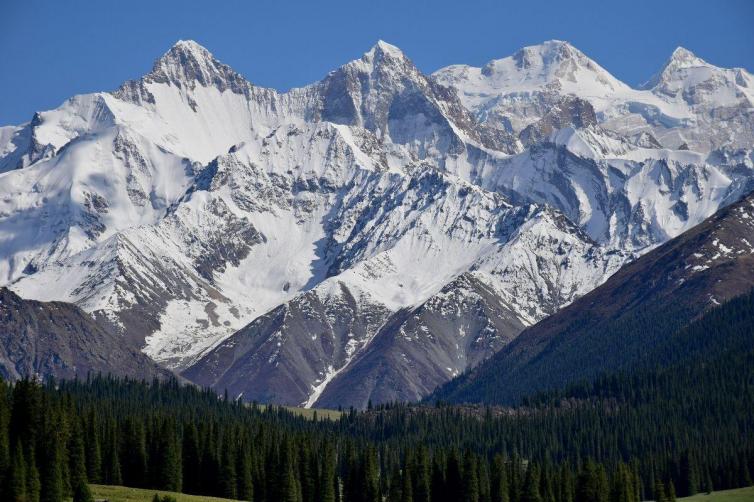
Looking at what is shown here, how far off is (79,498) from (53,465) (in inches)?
603

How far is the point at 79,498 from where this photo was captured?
186 meters

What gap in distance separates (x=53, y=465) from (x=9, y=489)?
549 inches

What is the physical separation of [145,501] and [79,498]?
14075 millimetres

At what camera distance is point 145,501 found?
651 feet

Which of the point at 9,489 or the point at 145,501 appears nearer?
the point at 9,489

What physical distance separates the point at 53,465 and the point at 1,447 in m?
6.23

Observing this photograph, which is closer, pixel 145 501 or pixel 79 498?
pixel 79 498

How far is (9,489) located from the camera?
18612cm

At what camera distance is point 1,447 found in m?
198

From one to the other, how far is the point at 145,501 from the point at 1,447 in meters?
17.3

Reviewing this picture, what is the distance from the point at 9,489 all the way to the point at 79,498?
24.8 ft

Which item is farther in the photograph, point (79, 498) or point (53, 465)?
point (53, 465)

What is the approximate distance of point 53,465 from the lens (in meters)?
200

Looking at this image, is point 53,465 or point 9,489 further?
point 53,465
